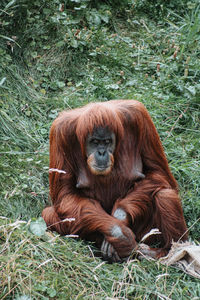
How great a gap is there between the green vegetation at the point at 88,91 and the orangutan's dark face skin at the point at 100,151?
52cm

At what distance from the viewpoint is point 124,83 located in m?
5.52

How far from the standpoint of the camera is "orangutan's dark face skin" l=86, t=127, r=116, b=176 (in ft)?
11.5

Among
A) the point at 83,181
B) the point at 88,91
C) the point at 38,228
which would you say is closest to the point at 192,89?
the point at 88,91

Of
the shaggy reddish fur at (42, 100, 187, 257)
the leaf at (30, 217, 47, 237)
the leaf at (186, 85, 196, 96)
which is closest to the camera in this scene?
the leaf at (30, 217, 47, 237)

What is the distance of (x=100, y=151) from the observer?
11.5 feet

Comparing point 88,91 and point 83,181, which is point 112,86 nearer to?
point 88,91

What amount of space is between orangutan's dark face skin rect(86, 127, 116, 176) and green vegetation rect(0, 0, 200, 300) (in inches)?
20.5

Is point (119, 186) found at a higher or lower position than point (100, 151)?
lower

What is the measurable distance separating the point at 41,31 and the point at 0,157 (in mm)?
1695

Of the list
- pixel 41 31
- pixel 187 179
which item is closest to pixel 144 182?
pixel 187 179

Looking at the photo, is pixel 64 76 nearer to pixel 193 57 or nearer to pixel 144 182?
pixel 193 57

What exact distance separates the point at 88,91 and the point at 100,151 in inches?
73.2

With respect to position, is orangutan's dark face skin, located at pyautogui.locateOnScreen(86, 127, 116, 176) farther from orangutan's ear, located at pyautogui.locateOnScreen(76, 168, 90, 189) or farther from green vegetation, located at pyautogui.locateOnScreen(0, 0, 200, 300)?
green vegetation, located at pyautogui.locateOnScreen(0, 0, 200, 300)

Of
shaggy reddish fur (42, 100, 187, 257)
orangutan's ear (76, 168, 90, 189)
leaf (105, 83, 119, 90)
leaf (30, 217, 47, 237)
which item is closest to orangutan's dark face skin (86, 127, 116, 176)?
shaggy reddish fur (42, 100, 187, 257)
